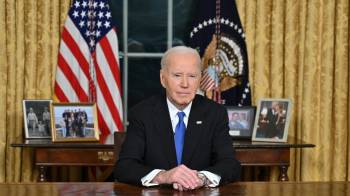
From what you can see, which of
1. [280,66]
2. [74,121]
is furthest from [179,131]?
[280,66]

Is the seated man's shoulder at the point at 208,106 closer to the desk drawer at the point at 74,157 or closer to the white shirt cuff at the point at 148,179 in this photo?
the white shirt cuff at the point at 148,179

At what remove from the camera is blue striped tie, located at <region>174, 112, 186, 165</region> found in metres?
3.14

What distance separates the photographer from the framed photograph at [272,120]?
16.6 ft

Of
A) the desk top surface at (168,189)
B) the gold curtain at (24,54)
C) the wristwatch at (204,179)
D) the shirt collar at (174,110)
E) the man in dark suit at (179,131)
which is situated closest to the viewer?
the desk top surface at (168,189)

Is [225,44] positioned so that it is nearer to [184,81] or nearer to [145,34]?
[145,34]

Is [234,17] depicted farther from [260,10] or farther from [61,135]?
[61,135]

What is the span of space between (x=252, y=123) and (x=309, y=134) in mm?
611

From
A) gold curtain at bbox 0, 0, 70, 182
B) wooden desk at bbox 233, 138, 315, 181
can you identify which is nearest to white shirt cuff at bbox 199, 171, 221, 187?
wooden desk at bbox 233, 138, 315, 181

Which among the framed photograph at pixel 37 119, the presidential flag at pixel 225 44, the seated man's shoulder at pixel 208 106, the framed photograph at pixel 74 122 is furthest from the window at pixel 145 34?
the seated man's shoulder at pixel 208 106

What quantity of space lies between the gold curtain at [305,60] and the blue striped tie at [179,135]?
2.38 m

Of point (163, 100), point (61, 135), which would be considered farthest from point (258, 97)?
point (163, 100)

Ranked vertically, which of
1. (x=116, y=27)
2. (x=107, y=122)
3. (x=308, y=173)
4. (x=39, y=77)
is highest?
(x=116, y=27)

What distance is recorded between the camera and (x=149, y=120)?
10.4ft

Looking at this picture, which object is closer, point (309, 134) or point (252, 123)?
point (252, 123)
